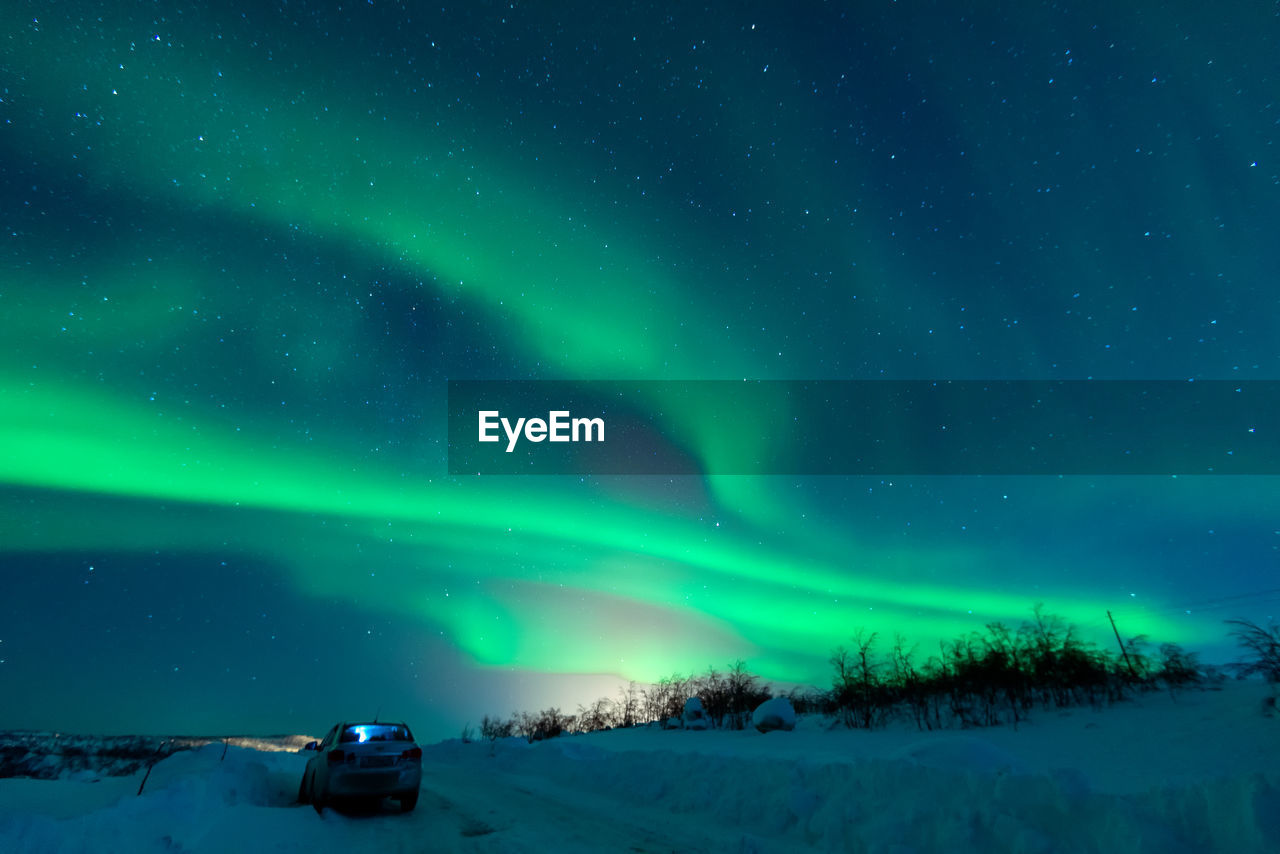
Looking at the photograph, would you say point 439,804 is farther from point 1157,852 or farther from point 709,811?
point 1157,852

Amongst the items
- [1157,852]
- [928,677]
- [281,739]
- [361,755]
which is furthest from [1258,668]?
[281,739]

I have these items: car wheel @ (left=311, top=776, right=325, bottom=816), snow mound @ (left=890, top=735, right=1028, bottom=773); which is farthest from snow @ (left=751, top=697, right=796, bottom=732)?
car wheel @ (left=311, top=776, right=325, bottom=816)

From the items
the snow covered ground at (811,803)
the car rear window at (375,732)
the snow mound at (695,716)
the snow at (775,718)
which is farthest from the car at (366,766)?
the snow mound at (695,716)

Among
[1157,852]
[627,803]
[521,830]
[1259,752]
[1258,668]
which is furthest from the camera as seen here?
[1258,668]

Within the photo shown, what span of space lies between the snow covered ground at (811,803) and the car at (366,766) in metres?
0.43

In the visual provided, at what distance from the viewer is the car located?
9.92m

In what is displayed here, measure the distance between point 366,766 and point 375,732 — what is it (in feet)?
2.47

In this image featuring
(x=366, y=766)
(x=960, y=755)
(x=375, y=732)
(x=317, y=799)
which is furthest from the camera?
(x=375, y=732)

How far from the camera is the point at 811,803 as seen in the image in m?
8.62

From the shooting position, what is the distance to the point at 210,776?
33.5 ft

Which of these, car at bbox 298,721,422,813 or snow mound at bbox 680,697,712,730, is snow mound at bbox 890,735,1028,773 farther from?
snow mound at bbox 680,697,712,730

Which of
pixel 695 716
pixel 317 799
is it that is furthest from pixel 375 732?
pixel 695 716

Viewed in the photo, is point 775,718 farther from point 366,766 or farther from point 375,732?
point 366,766

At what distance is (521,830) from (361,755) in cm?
353
